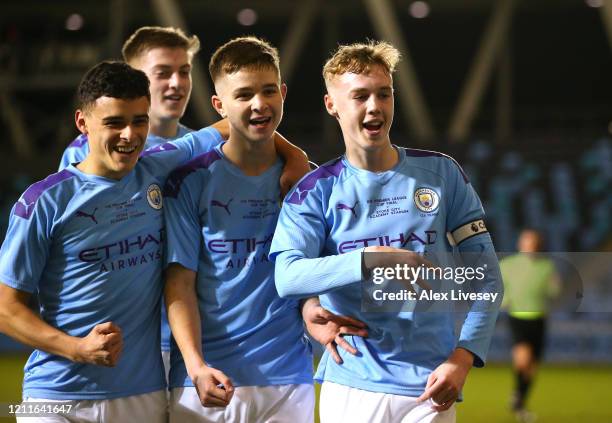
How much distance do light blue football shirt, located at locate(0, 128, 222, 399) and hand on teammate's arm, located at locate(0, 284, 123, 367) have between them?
0.23 ft

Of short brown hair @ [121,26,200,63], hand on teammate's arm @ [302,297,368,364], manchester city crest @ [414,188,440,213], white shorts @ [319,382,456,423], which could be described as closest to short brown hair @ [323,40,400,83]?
manchester city crest @ [414,188,440,213]

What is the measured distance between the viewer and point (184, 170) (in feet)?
11.5

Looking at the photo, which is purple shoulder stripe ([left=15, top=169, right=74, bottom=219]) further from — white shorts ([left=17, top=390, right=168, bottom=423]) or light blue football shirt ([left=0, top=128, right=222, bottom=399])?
white shorts ([left=17, top=390, right=168, bottom=423])

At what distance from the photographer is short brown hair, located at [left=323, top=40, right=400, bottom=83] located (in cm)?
321

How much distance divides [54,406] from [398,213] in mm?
1417

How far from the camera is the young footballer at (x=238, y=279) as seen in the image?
3.36 metres

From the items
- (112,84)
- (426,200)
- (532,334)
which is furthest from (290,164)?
(532,334)

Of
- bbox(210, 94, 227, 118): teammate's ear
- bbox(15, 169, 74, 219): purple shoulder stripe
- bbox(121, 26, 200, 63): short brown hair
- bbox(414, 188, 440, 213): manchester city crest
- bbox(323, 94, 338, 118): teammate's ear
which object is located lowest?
bbox(414, 188, 440, 213): manchester city crest

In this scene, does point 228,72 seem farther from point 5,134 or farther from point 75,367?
point 5,134

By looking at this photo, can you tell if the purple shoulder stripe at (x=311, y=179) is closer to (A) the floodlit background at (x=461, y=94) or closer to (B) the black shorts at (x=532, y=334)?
(B) the black shorts at (x=532, y=334)

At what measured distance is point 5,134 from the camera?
22.4m

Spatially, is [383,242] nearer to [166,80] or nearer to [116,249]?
[116,249]

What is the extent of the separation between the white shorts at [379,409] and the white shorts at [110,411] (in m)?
0.70

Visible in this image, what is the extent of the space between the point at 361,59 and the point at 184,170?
82 cm
